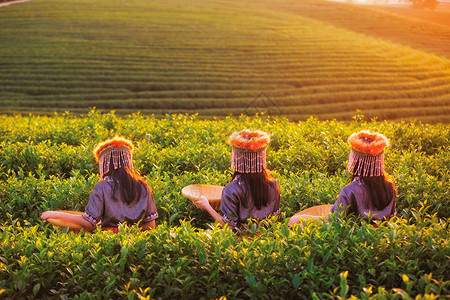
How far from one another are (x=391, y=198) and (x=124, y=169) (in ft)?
8.79

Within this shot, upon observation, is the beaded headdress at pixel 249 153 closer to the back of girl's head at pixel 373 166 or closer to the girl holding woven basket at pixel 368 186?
the girl holding woven basket at pixel 368 186

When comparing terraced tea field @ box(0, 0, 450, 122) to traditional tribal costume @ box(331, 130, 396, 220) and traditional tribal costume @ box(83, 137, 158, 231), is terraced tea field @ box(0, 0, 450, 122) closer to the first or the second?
traditional tribal costume @ box(331, 130, 396, 220)

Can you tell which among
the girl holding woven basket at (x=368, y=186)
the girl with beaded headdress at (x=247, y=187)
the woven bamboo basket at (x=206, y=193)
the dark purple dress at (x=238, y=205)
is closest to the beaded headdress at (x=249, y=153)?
the girl with beaded headdress at (x=247, y=187)

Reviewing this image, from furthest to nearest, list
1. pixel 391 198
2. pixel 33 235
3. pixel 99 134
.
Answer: pixel 99 134 → pixel 391 198 → pixel 33 235

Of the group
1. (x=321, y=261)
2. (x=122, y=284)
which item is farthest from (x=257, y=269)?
(x=122, y=284)

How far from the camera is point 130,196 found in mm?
4578

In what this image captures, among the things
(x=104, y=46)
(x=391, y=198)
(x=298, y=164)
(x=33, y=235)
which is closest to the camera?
(x=33, y=235)

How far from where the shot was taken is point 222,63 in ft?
88.0

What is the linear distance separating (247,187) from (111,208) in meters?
1.38

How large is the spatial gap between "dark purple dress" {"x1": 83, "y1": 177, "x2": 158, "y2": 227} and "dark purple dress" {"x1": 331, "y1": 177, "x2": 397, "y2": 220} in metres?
1.88

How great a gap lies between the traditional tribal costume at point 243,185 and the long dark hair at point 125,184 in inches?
34.7

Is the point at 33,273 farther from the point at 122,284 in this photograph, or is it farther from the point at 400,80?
the point at 400,80

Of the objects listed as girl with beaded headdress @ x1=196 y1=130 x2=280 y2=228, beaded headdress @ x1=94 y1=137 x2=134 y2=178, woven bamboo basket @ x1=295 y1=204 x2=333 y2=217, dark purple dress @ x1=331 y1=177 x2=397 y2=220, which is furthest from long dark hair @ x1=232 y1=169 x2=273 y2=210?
beaded headdress @ x1=94 y1=137 x2=134 y2=178

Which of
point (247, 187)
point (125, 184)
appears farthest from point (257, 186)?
point (125, 184)
